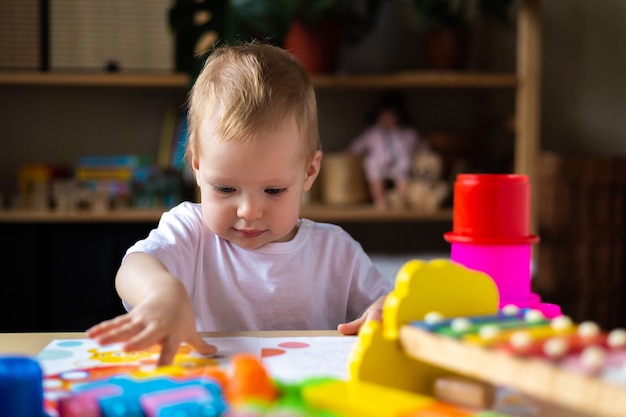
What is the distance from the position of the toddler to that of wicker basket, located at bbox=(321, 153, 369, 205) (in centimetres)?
147

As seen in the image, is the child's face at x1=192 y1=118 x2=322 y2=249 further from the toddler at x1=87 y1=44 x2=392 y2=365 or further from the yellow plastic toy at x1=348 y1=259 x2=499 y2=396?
the yellow plastic toy at x1=348 y1=259 x2=499 y2=396

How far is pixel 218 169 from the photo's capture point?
914mm

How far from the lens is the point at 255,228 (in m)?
0.97

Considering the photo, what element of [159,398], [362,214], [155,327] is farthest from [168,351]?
[362,214]

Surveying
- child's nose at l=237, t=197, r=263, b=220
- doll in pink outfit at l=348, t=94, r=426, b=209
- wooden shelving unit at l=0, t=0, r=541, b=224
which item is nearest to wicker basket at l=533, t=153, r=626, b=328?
wooden shelving unit at l=0, t=0, r=541, b=224

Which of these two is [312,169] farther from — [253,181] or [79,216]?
[79,216]

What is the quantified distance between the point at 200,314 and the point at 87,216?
5.16 feet

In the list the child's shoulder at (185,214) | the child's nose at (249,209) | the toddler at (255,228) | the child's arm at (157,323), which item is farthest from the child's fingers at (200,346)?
the child's shoulder at (185,214)

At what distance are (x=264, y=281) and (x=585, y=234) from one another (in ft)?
5.63

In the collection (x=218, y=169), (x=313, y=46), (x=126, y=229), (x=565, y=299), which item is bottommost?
(x=565, y=299)

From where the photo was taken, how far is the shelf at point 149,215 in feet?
8.20

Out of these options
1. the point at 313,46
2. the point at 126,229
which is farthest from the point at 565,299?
the point at 126,229

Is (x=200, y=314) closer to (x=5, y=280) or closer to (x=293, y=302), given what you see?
(x=293, y=302)

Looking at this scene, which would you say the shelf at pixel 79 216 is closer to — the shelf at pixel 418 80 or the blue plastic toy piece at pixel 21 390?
the shelf at pixel 418 80
